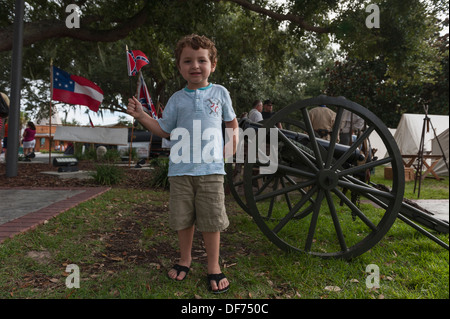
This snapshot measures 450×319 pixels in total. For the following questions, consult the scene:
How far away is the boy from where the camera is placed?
2.03 metres

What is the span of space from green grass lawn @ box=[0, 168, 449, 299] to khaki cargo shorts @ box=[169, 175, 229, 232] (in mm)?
433

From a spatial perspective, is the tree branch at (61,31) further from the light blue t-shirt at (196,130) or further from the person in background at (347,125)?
the light blue t-shirt at (196,130)

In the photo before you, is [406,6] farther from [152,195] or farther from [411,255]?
[152,195]

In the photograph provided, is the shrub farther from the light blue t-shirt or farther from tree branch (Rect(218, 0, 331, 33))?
tree branch (Rect(218, 0, 331, 33))

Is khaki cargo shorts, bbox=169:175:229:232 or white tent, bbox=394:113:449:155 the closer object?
khaki cargo shorts, bbox=169:175:229:232

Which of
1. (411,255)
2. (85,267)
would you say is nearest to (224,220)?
(85,267)

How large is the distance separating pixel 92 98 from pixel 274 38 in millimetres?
6214

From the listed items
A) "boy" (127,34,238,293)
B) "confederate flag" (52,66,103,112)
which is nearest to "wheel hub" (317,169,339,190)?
"boy" (127,34,238,293)

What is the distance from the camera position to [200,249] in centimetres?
287

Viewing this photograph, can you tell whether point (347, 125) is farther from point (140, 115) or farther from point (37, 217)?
point (37, 217)

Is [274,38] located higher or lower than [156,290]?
higher

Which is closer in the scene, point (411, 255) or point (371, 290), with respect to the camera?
point (371, 290)

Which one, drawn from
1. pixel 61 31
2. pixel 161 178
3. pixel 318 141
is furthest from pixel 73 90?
pixel 318 141

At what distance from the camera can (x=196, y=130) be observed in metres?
2.04
